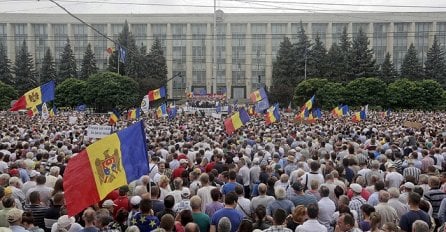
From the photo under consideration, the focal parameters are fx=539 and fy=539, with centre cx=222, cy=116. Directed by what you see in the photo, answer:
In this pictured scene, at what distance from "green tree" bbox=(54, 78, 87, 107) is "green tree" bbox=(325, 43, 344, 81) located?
2992 centimetres

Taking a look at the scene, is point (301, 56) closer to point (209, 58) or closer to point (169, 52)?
point (209, 58)

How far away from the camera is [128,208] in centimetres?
821

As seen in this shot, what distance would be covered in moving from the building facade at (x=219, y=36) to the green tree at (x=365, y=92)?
1332 inches

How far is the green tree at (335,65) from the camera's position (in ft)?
220

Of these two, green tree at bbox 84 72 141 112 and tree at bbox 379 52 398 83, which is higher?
tree at bbox 379 52 398 83

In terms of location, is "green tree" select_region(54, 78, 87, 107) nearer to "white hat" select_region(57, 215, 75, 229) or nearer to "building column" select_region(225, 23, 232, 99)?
"building column" select_region(225, 23, 232, 99)

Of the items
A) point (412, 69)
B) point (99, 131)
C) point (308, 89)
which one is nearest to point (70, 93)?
point (308, 89)

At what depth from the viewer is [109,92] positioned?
53.6 meters

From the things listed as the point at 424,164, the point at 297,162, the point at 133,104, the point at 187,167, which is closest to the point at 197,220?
the point at 187,167

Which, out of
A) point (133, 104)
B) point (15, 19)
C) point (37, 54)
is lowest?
point (133, 104)

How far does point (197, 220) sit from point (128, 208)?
1.41 m

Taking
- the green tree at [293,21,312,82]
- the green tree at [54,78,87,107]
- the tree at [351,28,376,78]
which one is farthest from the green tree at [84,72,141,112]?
the tree at [351,28,376,78]

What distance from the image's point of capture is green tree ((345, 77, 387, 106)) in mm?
56594

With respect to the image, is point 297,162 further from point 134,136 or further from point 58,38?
point 58,38
